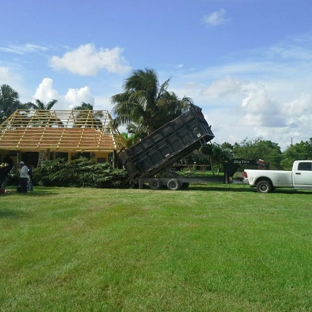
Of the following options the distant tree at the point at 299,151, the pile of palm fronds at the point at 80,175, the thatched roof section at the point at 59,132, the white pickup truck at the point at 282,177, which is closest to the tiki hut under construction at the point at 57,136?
the thatched roof section at the point at 59,132

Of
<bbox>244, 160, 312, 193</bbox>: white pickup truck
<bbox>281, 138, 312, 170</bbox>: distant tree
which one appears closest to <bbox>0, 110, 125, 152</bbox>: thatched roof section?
<bbox>244, 160, 312, 193</bbox>: white pickup truck

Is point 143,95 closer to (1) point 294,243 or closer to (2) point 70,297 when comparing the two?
(1) point 294,243

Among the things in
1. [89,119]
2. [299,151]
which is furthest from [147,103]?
[299,151]

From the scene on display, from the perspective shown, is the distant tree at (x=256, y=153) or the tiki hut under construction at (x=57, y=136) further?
the distant tree at (x=256, y=153)

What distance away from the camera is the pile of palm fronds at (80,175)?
22766mm

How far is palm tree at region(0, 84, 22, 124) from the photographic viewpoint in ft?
146

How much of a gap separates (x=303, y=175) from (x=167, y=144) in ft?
21.9

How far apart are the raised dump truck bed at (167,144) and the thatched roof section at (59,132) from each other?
5.69 metres

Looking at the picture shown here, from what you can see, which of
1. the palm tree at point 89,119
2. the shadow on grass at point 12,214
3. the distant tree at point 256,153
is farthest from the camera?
the distant tree at point 256,153

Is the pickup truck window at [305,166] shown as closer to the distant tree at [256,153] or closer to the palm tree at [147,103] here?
the palm tree at [147,103]

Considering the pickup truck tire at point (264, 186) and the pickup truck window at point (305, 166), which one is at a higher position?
the pickup truck window at point (305, 166)

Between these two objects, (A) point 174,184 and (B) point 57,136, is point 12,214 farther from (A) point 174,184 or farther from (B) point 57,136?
(B) point 57,136

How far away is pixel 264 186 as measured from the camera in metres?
19.8

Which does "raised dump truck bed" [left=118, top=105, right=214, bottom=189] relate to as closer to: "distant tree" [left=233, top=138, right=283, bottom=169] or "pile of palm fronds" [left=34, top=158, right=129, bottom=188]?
"pile of palm fronds" [left=34, top=158, right=129, bottom=188]
